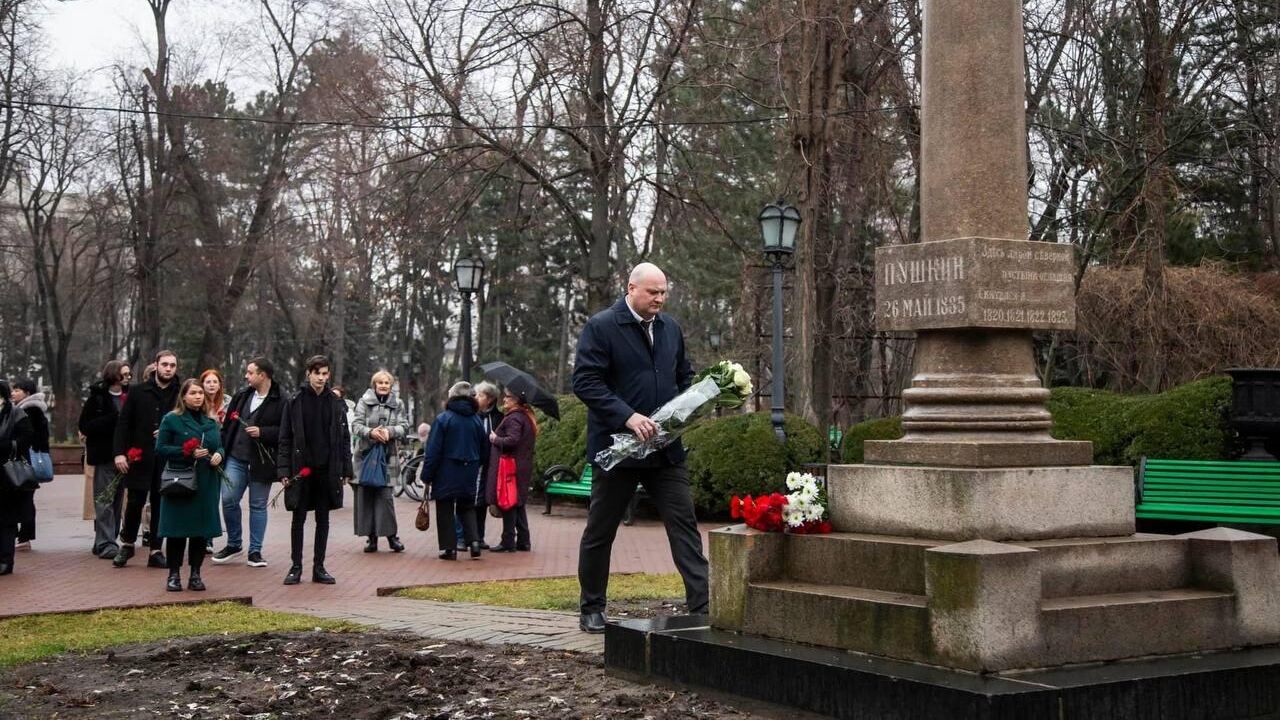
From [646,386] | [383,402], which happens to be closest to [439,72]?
[383,402]

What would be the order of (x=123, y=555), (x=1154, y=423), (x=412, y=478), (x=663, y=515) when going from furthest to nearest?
(x=412, y=478) < (x=1154, y=423) < (x=123, y=555) < (x=663, y=515)

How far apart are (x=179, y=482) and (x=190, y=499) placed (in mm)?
187

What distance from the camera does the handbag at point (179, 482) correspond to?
37.4 ft

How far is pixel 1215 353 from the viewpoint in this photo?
69.1ft

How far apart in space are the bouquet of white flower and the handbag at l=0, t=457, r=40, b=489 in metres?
7.90

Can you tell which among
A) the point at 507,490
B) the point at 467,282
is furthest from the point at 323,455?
the point at 467,282

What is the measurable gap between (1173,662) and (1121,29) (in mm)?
15020

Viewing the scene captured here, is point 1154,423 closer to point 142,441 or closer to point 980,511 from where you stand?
point 980,511

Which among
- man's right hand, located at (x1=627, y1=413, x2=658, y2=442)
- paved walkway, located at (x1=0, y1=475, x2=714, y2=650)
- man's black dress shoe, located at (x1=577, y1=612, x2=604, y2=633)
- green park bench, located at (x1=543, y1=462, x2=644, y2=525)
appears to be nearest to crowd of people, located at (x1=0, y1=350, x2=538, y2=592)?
paved walkway, located at (x1=0, y1=475, x2=714, y2=650)

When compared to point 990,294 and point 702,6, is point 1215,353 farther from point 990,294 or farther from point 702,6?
point 990,294

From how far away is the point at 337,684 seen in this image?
6844 millimetres

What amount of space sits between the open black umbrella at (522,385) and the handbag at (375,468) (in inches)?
67.1

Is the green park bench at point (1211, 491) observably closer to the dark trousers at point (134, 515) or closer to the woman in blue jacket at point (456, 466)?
the woman in blue jacket at point (456, 466)

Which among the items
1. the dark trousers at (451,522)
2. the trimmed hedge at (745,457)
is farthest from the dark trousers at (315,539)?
the trimmed hedge at (745,457)
